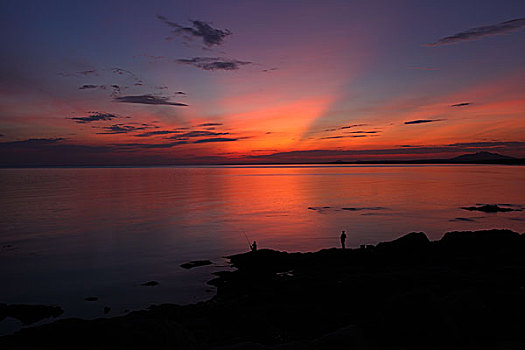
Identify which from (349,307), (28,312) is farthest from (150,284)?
(349,307)

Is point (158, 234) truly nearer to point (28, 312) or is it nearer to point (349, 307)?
point (28, 312)

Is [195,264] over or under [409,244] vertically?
under

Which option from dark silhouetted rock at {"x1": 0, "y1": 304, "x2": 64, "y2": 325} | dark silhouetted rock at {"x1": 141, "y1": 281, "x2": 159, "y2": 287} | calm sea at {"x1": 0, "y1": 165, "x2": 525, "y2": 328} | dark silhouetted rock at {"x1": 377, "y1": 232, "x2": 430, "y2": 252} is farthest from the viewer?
dark silhouetted rock at {"x1": 377, "y1": 232, "x2": 430, "y2": 252}

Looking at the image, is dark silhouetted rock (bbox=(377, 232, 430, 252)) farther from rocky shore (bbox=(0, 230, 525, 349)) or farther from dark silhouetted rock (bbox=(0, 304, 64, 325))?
dark silhouetted rock (bbox=(0, 304, 64, 325))

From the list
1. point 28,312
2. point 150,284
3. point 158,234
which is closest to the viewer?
point 28,312

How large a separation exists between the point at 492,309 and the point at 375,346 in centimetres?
521

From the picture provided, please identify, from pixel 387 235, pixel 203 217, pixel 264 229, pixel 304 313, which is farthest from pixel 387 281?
pixel 203 217

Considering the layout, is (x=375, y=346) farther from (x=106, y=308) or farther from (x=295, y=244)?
(x=295, y=244)

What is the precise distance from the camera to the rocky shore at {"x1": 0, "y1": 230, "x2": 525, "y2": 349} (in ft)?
29.6

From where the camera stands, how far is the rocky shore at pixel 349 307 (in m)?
9.03

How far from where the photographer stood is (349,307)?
16.6 meters

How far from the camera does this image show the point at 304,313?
15727 mm

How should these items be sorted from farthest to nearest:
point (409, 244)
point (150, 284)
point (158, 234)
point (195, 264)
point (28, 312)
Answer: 1. point (158, 234)
2. point (195, 264)
3. point (409, 244)
4. point (150, 284)
5. point (28, 312)

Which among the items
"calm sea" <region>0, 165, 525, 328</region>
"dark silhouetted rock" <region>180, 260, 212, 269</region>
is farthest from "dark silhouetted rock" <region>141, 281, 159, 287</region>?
"dark silhouetted rock" <region>180, 260, 212, 269</region>
